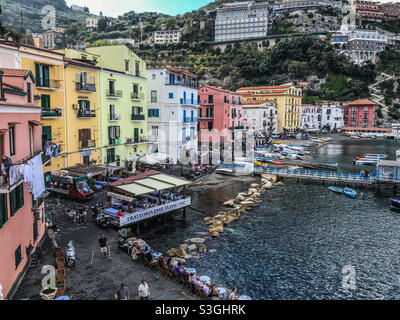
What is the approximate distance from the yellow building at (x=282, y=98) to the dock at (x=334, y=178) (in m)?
59.3

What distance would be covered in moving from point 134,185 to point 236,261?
10992 millimetres

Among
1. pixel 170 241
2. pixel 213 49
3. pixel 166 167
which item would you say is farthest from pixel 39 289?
pixel 213 49

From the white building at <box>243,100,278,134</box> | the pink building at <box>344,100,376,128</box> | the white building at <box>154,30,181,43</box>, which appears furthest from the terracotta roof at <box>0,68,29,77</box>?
the white building at <box>154,30,181,43</box>

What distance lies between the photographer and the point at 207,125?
236 ft

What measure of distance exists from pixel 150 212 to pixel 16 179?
14953 mm

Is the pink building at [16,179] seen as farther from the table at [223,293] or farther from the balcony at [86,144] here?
the balcony at [86,144]

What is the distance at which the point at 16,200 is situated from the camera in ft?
52.5

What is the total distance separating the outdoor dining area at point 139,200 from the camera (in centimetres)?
2645

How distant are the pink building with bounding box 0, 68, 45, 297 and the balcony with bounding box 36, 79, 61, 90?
13.6 metres

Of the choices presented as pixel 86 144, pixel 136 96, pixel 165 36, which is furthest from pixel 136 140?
pixel 165 36

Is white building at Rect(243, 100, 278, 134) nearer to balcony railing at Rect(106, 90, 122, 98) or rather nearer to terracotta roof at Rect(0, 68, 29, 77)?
balcony railing at Rect(106, 90, 122, 98)

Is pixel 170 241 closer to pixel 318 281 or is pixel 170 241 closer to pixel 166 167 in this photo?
pixel 318 281

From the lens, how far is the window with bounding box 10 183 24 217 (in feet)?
49.8

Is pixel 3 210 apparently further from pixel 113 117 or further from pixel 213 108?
pixel 213 108
